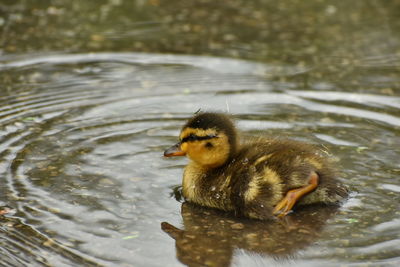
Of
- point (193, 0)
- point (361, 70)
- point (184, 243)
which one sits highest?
point (193, 0)

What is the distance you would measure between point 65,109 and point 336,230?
11.4 ft

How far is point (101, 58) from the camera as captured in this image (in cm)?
Answer: 909

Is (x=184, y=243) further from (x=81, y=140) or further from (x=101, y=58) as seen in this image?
(x=101, y=58)

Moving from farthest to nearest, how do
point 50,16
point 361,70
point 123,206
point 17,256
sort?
point 50,16
point 361,70
point 123,206
point 17,256

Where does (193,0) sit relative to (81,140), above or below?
above

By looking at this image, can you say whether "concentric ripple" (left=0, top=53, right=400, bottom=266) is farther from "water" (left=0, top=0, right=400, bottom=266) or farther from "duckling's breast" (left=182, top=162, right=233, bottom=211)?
"duckling's breast" (left=182, top=162, right=233, bottom=211)

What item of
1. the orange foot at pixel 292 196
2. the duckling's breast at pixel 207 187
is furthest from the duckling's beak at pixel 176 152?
the orange foot at pixel 292 196

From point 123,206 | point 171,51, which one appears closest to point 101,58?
point 171,51

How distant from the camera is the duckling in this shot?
5004 mm

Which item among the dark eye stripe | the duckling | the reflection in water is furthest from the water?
the dark eye stripe

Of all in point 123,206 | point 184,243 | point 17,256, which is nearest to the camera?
point 17,256

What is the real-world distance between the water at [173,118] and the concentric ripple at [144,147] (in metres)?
0.02

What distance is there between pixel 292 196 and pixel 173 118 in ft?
7.59

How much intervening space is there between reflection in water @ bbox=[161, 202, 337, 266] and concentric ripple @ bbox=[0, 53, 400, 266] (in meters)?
0.03
